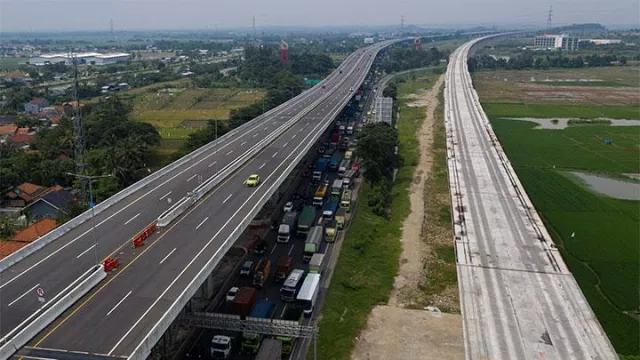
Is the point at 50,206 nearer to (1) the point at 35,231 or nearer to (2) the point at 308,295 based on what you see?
(1) the point at 35,231

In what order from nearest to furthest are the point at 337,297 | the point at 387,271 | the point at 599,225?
the point at 337,297, the point at 387,271, the point at 599,225

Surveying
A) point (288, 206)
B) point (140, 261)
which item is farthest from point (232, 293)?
point (288, 206)

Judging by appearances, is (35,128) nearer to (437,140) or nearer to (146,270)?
(437,140)

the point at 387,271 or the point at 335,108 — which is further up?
the point at 335,108

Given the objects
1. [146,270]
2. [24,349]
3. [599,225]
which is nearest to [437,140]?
[599,225]

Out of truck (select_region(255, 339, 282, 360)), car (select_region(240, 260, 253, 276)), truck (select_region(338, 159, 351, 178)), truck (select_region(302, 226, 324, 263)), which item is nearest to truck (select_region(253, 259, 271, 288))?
car (select_region(240, 260, 253, 276))

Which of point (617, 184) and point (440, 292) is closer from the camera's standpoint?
point (440, 292)

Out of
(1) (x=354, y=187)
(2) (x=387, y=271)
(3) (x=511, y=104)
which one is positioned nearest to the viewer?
(2) (x=387, y=271)

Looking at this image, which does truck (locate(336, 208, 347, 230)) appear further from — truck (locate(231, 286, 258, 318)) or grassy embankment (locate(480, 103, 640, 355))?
grassy embankment (locate(480, 103, 640, 355))
